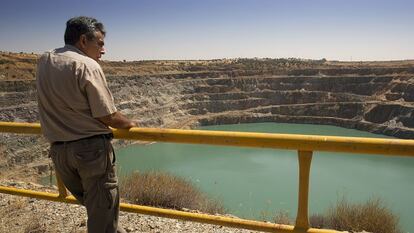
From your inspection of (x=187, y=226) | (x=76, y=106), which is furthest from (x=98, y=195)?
(x=187, y=226)

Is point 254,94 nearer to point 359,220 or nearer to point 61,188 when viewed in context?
point 359,220

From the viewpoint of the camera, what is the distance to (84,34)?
8.96ft

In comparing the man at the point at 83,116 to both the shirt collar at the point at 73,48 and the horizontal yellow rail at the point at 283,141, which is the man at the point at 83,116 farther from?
the horizontal yellow rail at the point at 283,141

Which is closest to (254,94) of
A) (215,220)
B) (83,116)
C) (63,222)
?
(63,222)

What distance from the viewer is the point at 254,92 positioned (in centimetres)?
5938

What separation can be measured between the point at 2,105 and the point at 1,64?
1260cm

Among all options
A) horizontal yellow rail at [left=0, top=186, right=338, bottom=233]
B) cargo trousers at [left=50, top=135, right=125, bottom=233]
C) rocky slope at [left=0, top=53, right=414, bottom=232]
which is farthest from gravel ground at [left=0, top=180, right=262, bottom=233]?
rocky slope at [left=0, top=53, right=414, bottom=232]

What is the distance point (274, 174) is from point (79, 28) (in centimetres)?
2694

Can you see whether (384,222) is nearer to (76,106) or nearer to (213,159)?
(76,106)

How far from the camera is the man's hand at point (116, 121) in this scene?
8.81ft

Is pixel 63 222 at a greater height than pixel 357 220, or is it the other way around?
pixel 63 222

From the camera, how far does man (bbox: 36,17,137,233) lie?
8.42 feet

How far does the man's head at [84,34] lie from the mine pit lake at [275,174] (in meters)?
15.3

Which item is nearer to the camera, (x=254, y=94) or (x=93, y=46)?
(x=93, y=46)
